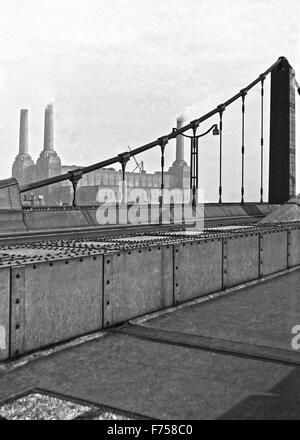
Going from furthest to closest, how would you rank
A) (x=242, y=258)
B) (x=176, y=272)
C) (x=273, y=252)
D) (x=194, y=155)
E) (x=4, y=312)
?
(x=194, y=155) < (x=273, y=252) < (x=242, y=258) < (x=176, y=272) < (x=4, y=312)

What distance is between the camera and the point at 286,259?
1005cm

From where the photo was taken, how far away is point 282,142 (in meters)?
24.4

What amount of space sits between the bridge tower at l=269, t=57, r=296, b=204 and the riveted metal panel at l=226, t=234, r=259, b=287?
16.3 meters

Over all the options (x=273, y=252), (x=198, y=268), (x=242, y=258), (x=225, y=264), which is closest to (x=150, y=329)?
(x=198, y=268)

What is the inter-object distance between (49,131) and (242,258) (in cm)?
11495

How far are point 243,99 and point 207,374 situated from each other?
81.1ft

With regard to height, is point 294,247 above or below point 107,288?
above

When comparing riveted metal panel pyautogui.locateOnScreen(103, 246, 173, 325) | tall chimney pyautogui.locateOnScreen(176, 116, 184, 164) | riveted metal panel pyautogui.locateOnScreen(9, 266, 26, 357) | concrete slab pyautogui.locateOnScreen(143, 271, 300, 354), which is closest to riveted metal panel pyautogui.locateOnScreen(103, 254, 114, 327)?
riveted metal panel pyautogui.locateOnScreen(103, 246, 173, 325)

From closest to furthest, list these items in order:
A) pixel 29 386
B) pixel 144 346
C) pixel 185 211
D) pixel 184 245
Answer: pixel 29 386, pixel 144 346, pixel 184 245, pixel 185 211

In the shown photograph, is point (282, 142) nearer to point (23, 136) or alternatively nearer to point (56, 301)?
point (56, 301)

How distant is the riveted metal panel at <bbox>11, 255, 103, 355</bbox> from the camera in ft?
14.2

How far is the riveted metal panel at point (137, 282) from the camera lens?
17.5 feet
